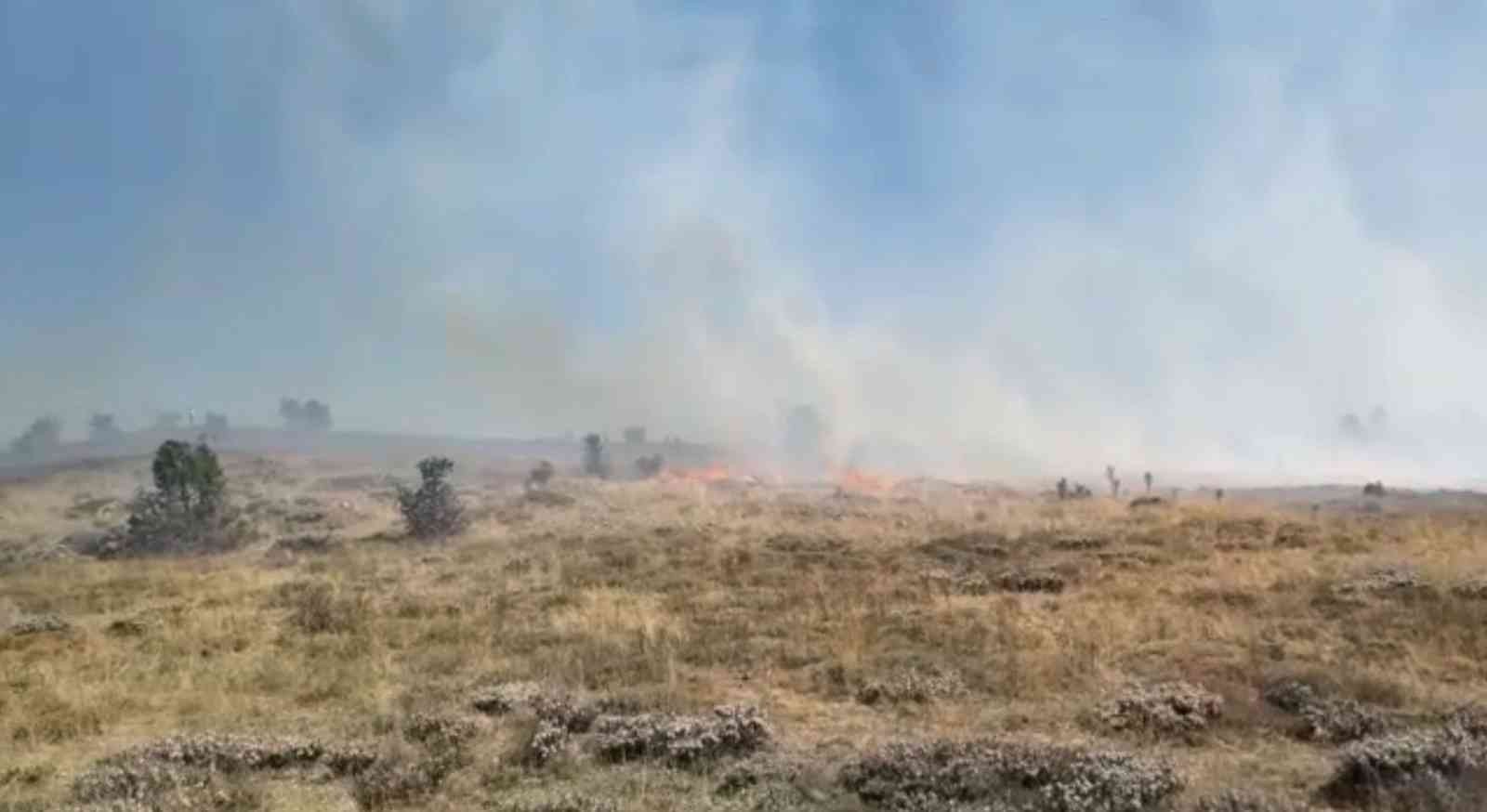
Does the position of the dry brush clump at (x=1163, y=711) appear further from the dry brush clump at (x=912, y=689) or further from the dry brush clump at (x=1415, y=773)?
the dry brush clump at (x=912, y=689)

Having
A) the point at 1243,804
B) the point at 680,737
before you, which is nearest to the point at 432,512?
the point at 680,737

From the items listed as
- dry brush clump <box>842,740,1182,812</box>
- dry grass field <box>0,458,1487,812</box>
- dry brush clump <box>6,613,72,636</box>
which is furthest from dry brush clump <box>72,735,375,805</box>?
dry brush clump <box>6,613,72,636</box>

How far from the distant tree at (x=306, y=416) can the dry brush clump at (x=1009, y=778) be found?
16502cm

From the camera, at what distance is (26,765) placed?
12.7 m

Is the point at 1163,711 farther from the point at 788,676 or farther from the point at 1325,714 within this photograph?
the point at 788,676

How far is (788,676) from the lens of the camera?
16.1 m

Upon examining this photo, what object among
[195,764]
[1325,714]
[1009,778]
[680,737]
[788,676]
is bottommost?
[195,764]

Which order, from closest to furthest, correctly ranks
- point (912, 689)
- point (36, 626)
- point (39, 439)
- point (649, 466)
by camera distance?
point (912, 689) < point (36, 626) < point (649, 466) < point (39, 439)

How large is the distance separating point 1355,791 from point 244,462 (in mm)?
90688

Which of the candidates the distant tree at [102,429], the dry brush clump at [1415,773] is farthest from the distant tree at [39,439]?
the dry brush clump at [1415,773]

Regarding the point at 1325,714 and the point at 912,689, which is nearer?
the point at 1325,714

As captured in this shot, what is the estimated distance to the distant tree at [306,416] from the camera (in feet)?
537

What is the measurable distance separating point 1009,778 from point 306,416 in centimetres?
16899

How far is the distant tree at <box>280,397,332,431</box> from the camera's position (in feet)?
537
